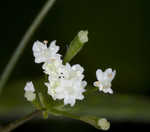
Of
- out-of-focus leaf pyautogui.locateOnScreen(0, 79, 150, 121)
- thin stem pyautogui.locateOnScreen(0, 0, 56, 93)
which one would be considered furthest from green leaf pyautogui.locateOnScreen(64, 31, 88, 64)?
out-of-focus leaf pyautogui.locateOnScreen(0, 79, 150, 121)

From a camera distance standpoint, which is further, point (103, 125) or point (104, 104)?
point (104, 104)

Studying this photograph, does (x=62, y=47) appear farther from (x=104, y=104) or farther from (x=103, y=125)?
(x=103, y=125)

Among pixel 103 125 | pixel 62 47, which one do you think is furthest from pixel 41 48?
pixel 62 47

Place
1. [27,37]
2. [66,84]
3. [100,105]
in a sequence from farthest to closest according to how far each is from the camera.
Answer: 1. [100,105]
2. [27,37]
3. [66,84]

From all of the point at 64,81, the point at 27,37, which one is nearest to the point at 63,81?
the point at 64,81

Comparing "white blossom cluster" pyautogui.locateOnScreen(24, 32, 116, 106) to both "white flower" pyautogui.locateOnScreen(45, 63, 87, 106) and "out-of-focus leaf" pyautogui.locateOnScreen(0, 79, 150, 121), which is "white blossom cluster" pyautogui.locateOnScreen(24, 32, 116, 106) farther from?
"out-of-focus leaf" pyautogui.locateOnScreen(0, 79, 150, 121)

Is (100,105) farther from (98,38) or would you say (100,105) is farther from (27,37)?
(27,37)
